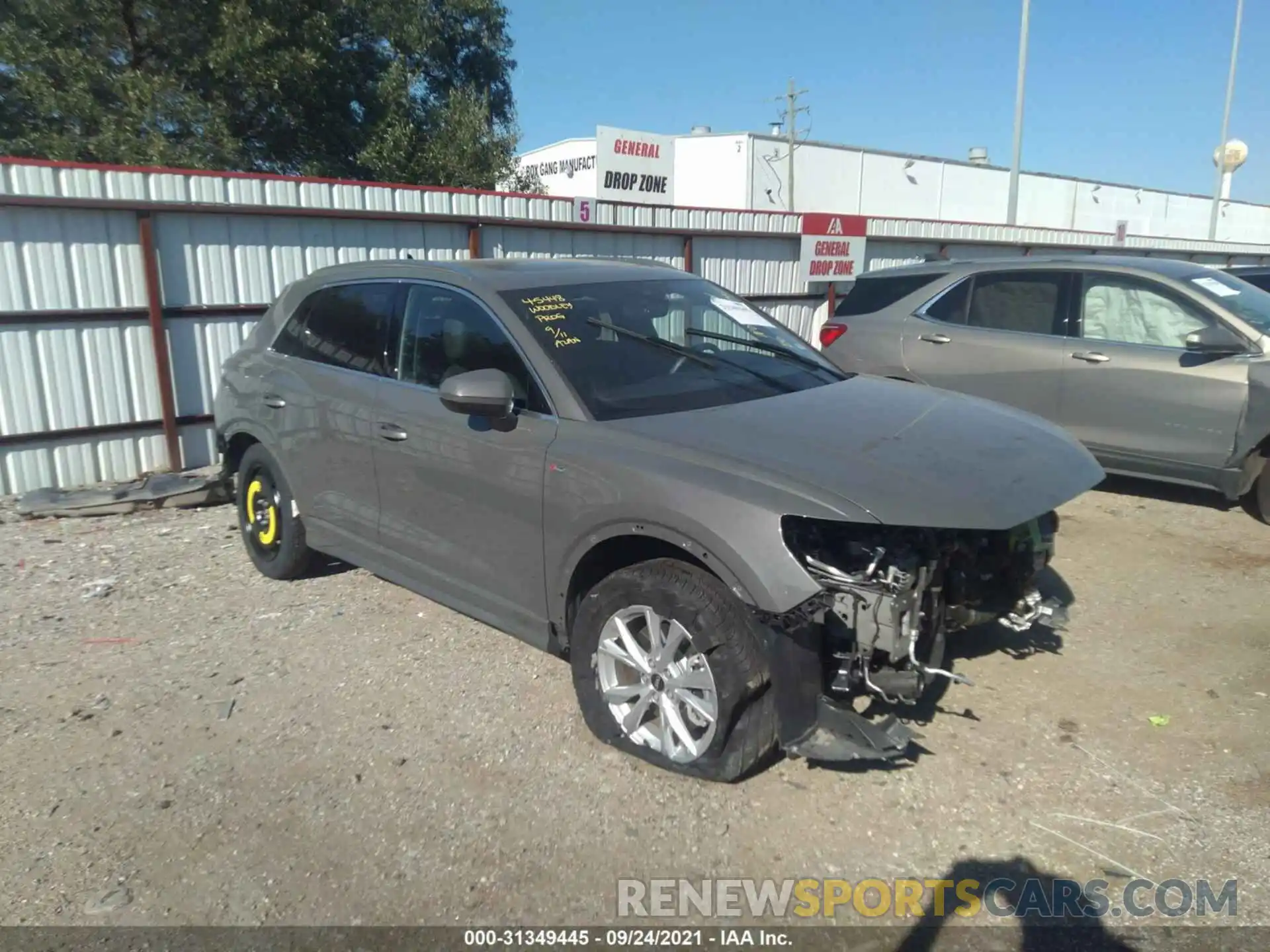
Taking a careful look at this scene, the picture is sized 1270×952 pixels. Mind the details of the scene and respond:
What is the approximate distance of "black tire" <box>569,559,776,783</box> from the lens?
10.0 ft

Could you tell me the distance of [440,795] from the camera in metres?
3.35

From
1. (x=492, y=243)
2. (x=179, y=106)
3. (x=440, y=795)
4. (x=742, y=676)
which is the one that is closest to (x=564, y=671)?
(x=440, y=795)

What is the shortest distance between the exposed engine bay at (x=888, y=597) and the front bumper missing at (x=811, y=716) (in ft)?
0.24

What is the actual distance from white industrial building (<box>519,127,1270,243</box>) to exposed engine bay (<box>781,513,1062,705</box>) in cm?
3255

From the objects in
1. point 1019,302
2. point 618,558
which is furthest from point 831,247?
point 618,558

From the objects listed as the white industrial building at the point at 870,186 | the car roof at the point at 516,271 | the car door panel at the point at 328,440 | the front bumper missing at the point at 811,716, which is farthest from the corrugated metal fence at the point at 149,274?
the white industrial building at the point at 870,186

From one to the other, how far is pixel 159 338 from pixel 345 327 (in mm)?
3690

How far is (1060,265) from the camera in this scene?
23.3 ft

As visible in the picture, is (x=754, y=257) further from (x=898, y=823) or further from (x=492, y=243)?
(x=898, y=823)

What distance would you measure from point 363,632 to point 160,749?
3.95 feet

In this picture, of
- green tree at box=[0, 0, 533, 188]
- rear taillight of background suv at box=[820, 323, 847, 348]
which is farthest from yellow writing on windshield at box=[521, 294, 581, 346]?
green tree at box=[0, 0, 533, 188]

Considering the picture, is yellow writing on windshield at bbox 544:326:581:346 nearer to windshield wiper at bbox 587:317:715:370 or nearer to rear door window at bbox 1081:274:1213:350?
windshield wiper at bbox 587:317:715:370

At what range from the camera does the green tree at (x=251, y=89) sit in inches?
712

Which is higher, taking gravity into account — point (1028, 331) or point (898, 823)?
point (1028, 331)
